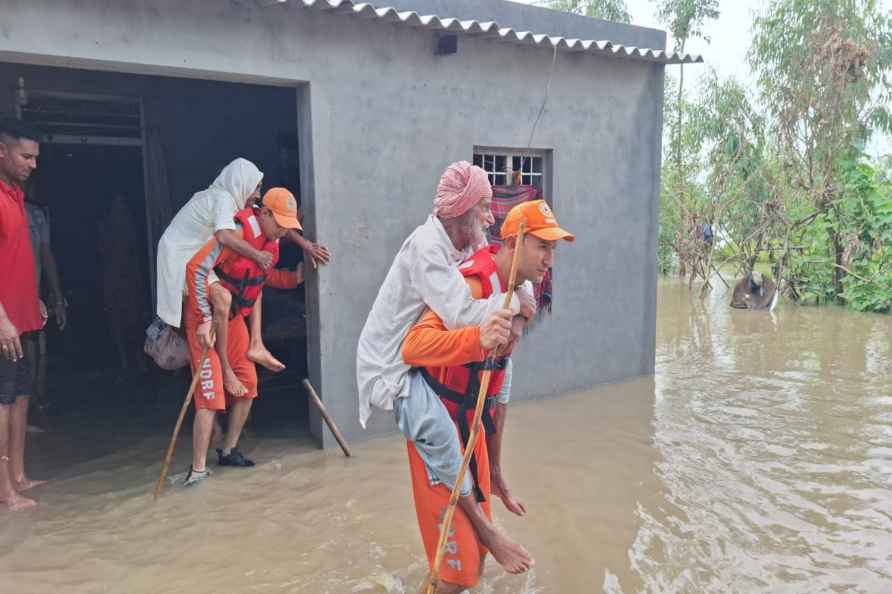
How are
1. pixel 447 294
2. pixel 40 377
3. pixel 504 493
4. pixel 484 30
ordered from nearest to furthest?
pixel 447 294 → pixel 504 493 → pixel 484 30 → pixel 40 377

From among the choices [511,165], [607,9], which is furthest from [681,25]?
[511,165]

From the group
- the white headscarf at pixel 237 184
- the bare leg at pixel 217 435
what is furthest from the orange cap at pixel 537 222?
the bare leg at pixel 217 435

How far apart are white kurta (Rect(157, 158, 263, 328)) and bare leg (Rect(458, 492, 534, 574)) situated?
2.74m

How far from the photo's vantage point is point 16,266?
14.4 feet

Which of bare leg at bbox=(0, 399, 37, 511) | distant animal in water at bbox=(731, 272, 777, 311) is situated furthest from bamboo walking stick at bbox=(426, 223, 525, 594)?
distant animal in water at bbox=(731, 272, 777, 311)

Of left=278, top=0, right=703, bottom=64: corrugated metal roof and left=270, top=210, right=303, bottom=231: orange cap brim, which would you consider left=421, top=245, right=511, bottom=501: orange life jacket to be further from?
left=278, top=0, right=703, bottom=64: corrugated metal roof

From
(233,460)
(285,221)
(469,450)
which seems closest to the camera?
(469,450)

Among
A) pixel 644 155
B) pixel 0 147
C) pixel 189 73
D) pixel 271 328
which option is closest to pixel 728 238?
pixel 644 155

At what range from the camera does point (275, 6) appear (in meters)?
5.15

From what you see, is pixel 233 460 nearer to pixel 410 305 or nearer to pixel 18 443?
pixel 18 443

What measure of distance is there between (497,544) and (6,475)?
322cm

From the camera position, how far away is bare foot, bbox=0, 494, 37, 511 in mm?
4375

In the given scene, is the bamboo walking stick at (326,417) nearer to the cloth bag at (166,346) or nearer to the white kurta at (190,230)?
the cloth bag at (166,346)

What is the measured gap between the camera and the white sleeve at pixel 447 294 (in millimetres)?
2648
